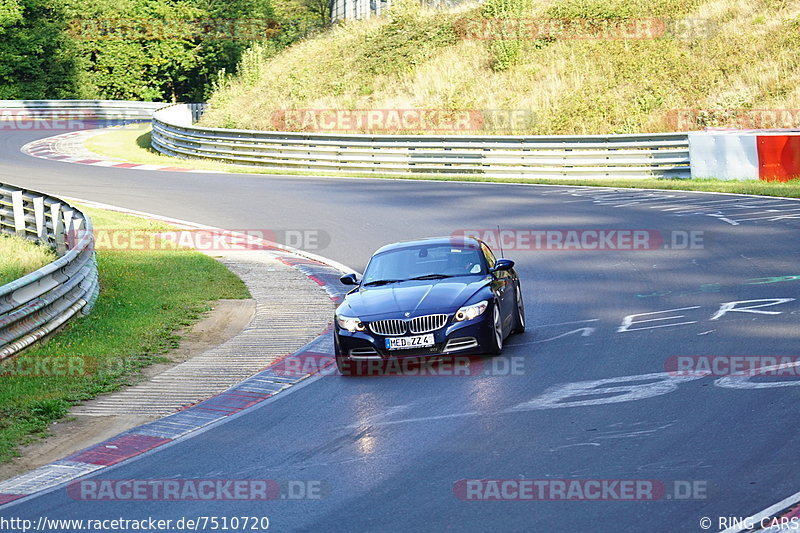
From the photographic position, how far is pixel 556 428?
9625 millimetres

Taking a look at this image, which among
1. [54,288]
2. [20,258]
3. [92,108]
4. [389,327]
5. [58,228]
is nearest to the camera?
[389,327]

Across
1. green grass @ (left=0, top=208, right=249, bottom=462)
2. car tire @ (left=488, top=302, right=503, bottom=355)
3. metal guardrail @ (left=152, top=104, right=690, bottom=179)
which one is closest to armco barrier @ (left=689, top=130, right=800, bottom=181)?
metal guardrail @ (left=152, top=104, right=690, bottom=179)

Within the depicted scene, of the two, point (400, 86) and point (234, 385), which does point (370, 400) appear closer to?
point (234, 385)

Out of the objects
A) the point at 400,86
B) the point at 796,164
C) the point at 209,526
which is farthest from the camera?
the point at 400,86

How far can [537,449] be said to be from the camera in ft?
29.7

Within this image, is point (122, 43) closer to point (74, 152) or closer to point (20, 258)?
point (74, 152)

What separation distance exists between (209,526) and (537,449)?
2.76 meters

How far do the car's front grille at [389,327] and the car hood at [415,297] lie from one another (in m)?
0.13

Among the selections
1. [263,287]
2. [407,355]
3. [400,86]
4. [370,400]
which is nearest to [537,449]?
[370,400]

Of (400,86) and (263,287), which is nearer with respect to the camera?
(263,287)

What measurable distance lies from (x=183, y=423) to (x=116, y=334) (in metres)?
4.12

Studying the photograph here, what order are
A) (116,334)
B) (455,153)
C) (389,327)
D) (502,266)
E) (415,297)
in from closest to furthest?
(389,327) < (415,297) < (502,266) < (116,334) < (455,153)

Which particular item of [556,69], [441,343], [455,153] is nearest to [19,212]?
[441,343]

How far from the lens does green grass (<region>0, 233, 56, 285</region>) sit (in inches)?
714
